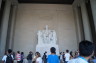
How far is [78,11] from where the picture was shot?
16328 millimetres

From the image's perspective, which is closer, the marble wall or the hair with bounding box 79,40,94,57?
the hair with bounding box 79,40,94,57

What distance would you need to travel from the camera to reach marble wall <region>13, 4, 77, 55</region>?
15.5m

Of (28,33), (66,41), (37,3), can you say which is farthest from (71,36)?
(37,3)

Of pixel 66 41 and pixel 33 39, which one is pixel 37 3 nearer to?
pixel 33 39

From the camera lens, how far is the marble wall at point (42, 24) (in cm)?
1551

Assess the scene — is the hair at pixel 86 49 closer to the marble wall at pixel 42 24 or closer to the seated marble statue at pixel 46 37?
the seated marble statue at pixel 46 37

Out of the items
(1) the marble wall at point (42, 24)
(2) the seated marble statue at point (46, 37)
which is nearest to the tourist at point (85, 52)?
(2) the seated marble statue at point (46, 37)

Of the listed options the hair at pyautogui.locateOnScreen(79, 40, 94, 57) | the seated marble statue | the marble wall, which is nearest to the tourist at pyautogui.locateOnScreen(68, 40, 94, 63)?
the hair at pyautogui.locateOnScreen(79, 40, 94, 57)

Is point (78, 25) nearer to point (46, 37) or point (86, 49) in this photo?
point (46, 37)

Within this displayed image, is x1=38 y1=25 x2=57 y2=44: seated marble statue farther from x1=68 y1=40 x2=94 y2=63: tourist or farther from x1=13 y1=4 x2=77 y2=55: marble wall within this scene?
x1=68 y1=40 x2=94 y2=63: tourist

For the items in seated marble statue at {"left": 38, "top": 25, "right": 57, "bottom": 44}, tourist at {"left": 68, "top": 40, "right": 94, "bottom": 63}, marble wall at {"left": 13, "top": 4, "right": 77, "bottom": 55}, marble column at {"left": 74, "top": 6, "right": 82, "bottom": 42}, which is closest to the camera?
tourist at {"left": 68, "top": 40, "right": 94, "bottom": 63}

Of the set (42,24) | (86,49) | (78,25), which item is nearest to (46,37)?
(42,24)

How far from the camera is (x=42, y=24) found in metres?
16.5

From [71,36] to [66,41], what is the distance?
1031 millimetres
